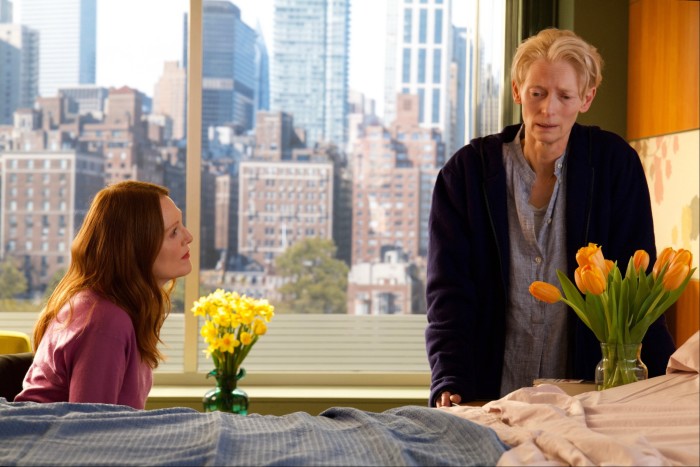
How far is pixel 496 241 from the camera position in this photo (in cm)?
220

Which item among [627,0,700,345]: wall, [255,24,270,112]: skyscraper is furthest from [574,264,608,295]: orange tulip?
[255,24,270,112]: skyscraper

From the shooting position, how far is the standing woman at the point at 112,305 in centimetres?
202

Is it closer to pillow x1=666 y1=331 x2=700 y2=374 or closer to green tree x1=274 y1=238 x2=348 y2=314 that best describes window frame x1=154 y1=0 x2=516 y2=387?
green tree x1=274 y1=238 x2=348 y2=314

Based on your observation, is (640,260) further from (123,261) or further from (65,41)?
(65,41)

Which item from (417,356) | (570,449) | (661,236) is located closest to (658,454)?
(570,449)

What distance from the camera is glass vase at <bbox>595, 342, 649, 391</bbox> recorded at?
5.87 feet

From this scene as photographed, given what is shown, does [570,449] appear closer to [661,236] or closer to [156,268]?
[156,268]

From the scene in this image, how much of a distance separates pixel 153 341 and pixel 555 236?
3.12 ft

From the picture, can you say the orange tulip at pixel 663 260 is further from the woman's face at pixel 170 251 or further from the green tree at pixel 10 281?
the green tree at pixel 10 281

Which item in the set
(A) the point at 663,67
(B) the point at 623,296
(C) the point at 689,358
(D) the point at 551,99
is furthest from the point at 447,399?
(A) the point at 663,67

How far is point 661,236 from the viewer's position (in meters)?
3.48

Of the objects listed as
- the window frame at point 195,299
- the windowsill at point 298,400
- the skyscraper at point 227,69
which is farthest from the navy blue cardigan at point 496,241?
the skyscraper at point 227,69

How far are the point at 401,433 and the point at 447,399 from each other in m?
0.59

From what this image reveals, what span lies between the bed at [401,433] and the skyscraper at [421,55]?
3.01 metres
